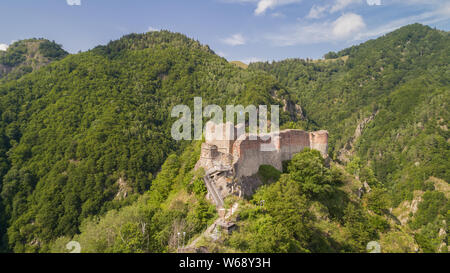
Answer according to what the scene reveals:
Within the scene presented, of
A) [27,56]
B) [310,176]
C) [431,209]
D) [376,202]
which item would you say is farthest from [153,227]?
[27,56]

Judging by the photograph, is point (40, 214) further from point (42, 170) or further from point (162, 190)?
point (162, 190)

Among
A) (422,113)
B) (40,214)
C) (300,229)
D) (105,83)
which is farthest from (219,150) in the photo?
(422,113)

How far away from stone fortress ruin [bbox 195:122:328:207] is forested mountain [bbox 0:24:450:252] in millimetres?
1105

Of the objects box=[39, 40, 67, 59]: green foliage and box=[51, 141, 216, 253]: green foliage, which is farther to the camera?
box=[39, 40, 67, 59]: green foliage

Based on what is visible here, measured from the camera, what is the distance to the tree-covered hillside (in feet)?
230

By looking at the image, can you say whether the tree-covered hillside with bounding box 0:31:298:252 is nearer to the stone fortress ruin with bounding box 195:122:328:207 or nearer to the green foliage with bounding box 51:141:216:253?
the green foliage with bounding box 51:141:216:253

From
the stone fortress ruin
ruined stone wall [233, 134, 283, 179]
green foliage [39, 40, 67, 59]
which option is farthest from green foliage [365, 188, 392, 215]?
green foliage [39, 40, 67, 59]

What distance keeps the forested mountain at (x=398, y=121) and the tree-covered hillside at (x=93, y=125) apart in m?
47.0

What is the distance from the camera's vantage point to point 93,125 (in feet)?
293

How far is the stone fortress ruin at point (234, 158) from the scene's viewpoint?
24.3m

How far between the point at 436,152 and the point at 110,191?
349ft

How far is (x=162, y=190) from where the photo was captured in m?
32.4

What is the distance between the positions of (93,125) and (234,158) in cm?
7646

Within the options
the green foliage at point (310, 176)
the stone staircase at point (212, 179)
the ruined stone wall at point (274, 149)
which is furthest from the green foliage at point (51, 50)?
the green foliage at point (310, 176)
